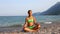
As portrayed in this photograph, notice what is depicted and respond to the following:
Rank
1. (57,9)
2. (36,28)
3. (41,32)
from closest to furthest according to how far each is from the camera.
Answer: (41,32) → (36,28) → (57,9)

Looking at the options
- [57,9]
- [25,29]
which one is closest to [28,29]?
[25,29]

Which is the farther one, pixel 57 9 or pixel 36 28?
pixel 57 9

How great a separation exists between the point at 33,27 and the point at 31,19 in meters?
0.34

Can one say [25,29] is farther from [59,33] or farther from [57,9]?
[57,9]

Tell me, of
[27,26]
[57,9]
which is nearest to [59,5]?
[57,9]

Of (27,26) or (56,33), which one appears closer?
(56,33)

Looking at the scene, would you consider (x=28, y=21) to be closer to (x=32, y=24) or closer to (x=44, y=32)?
(x=32, y=24)

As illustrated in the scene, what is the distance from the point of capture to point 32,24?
27.8ft

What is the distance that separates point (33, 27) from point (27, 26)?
323 mm

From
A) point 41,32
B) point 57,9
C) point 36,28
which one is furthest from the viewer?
point 57,9

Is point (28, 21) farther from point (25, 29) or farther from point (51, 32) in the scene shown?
point (51, 32)

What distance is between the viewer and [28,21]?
8.58m

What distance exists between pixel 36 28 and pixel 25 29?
435 mm

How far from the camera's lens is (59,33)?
23.8ft
